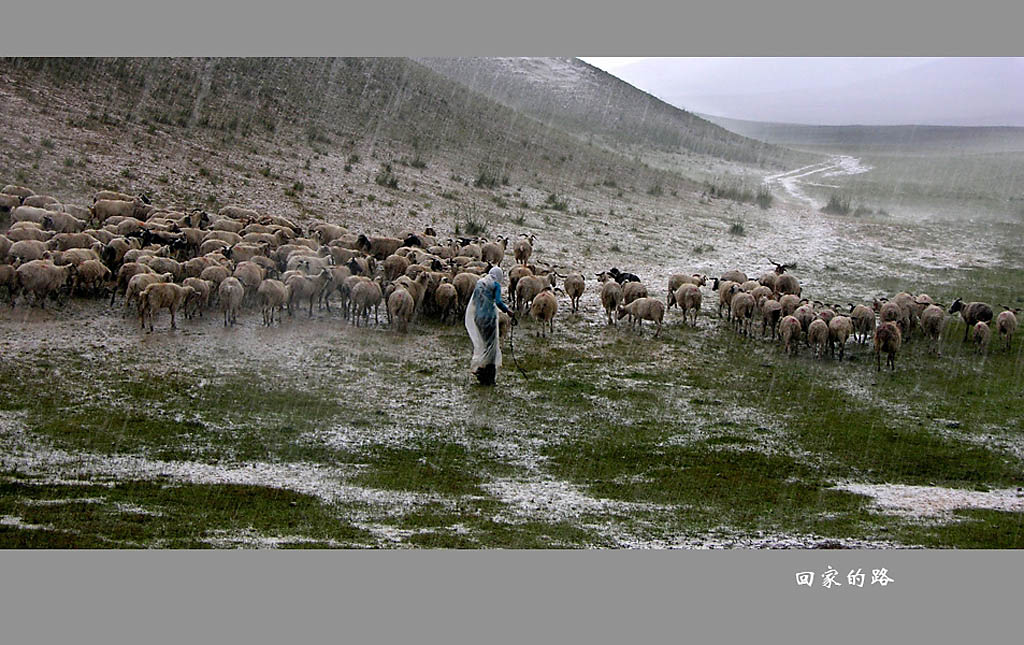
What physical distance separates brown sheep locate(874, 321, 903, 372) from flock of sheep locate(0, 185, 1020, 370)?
0.02 metres

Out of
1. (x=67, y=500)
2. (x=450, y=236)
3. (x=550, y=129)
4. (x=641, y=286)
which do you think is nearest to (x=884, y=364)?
(x=641, y=286)

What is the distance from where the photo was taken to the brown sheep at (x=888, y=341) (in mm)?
20562

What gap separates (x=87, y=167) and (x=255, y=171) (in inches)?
233

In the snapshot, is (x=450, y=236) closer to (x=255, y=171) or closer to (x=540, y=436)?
(x=255, y=171)

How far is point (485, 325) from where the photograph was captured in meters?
17.4

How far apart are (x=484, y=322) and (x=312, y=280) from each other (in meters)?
4.83

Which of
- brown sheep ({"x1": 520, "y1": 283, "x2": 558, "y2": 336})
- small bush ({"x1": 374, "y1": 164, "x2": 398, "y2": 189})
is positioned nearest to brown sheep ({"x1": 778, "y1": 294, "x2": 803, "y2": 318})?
brown sheep ({"x1": 520, "y1": 283, "x2": 558, "y2": 336})

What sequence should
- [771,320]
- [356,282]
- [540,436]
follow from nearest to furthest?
[540,436], [356,282], [771,320]

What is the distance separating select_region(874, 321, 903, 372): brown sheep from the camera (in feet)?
67.5

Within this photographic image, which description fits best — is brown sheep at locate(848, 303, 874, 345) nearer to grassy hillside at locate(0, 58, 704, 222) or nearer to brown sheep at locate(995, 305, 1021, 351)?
brown sheep at locate(995, 305, 1021, 351)

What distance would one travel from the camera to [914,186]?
6375 centimetres

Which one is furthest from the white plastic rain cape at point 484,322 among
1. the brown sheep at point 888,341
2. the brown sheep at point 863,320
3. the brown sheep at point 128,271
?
the brown sheep at point 863,320

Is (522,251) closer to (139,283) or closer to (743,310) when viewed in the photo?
(743,310)

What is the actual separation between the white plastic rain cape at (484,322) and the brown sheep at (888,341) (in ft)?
28.7
